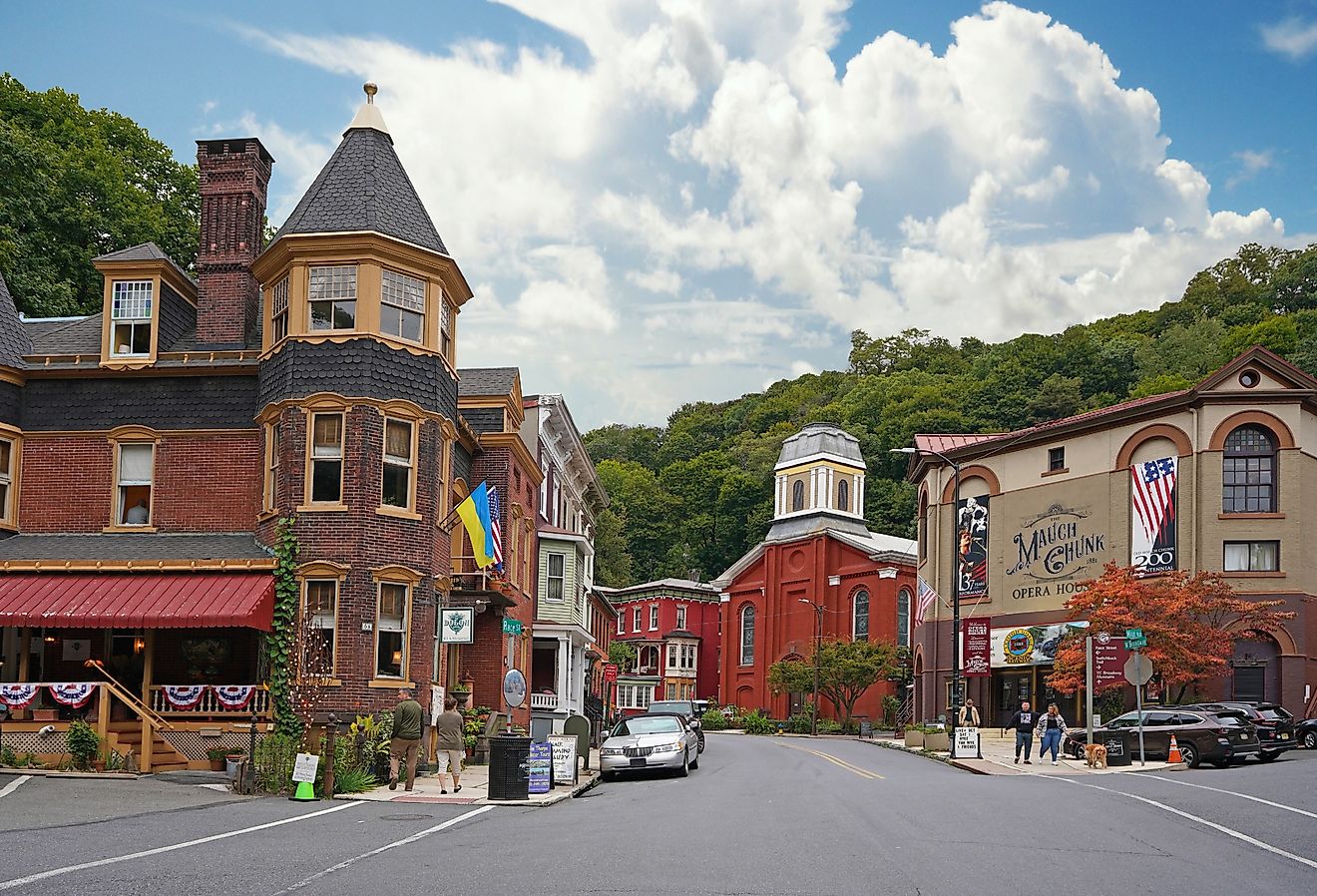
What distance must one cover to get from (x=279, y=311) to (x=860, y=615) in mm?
60934

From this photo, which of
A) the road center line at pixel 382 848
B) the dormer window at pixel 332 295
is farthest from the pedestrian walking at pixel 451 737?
the dormer window at pixel 332 295

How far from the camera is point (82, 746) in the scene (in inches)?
952

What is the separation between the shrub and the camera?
24156 mm

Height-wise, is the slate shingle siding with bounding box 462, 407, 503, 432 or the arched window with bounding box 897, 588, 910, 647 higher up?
the slate shingle siding with bounding box 462, 407, 503, 432

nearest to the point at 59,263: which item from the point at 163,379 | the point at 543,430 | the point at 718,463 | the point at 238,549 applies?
the point at 543,430

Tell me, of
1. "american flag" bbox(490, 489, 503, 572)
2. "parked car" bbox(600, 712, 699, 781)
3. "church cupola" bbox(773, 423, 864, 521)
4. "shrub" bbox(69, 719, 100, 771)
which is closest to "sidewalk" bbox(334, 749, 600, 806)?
"parked car" bbox(600, 712, 699, 781)

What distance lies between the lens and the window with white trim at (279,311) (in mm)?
27844

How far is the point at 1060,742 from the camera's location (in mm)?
37750

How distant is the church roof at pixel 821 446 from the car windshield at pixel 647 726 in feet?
200

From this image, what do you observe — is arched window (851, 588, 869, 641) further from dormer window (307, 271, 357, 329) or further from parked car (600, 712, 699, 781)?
dormer window (307, 271, 357, 329)

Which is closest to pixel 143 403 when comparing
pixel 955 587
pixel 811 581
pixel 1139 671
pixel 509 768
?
pixel 509 768

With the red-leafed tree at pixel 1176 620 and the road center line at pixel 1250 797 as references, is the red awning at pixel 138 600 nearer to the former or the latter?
the road center line at pixel 1250 797

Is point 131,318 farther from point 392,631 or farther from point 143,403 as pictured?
point 392,631

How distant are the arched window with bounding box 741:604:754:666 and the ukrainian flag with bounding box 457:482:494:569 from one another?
63711 mm
